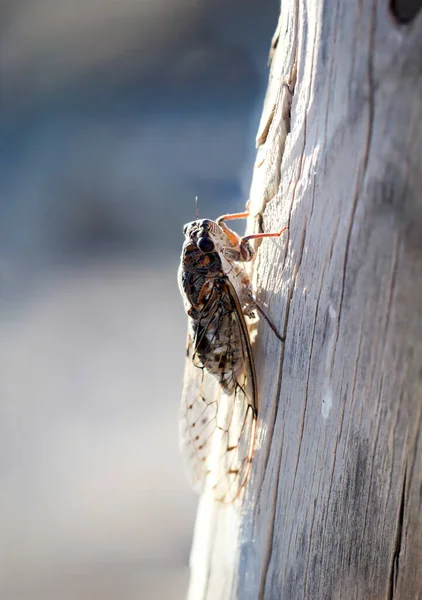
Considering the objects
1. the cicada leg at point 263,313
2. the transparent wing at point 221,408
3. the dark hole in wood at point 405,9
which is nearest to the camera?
the dark hole in wood at point 405,9

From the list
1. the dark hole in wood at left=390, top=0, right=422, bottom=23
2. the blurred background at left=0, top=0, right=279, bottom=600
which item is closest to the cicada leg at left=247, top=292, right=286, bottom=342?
the dark hole in wood at left=390, top=0, right=422, bottom=23

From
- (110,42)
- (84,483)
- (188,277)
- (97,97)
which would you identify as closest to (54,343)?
(84,483)

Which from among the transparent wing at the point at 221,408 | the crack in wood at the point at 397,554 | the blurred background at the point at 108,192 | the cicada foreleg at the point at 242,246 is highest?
the blurred background at the point at 108,192

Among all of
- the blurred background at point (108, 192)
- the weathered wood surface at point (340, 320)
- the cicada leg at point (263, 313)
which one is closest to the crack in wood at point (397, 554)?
the weathered wood surface at point (340, 320)

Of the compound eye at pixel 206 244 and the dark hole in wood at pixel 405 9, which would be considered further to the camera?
the compound eye at pixel 206 244

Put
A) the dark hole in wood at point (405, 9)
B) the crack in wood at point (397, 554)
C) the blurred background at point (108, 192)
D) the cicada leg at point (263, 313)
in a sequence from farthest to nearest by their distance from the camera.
Answer: the blurred background at point (108, 192) < the cicada leg at point (263, 313) < the crack in wood at point (397, 554) < the dark hole in wood at point (405, 9)

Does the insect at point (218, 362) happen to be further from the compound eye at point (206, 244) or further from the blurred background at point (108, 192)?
the blurred background at point (108, 192)

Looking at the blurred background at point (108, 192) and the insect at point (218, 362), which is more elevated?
the blurred background at point (108, 192)
